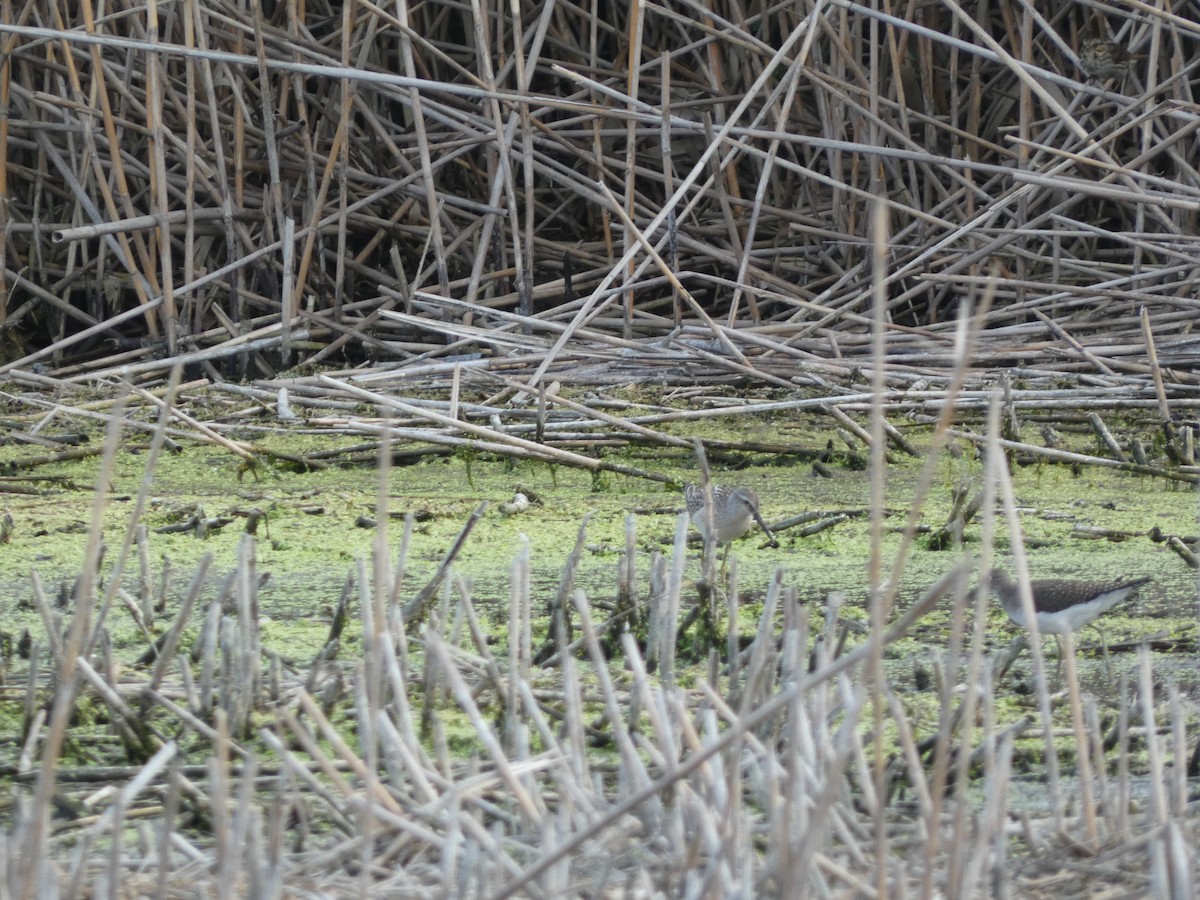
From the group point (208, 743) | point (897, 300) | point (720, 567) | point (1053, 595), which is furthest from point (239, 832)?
point (897, 300)

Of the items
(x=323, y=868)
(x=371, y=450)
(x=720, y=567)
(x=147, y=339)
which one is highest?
(x=147, y=339)

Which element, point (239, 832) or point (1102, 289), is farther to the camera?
point (1102, 289)

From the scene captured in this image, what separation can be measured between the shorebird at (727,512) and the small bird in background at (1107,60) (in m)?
2.49

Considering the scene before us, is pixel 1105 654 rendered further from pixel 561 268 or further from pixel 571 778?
pixel 561 268

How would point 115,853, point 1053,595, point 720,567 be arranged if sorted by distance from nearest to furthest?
1. point 115,853
2. point 1053,595
3. point 720,567

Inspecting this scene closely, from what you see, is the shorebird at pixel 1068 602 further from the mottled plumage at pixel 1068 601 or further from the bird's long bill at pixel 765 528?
the bird's long bill at pixel 765 528

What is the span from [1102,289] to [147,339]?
303 centimetres

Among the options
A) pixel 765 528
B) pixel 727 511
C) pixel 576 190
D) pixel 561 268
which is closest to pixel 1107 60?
pixel 576 190

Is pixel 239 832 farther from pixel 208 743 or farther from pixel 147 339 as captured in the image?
pixel 147 339

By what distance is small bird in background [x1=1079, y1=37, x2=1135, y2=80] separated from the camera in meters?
5.37

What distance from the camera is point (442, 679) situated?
2.40 m

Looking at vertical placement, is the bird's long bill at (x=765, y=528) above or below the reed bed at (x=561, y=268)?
below

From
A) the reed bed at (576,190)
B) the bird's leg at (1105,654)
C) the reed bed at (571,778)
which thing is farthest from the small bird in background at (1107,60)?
the reed bed at (571,778)

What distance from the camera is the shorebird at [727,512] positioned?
11.1 ft
